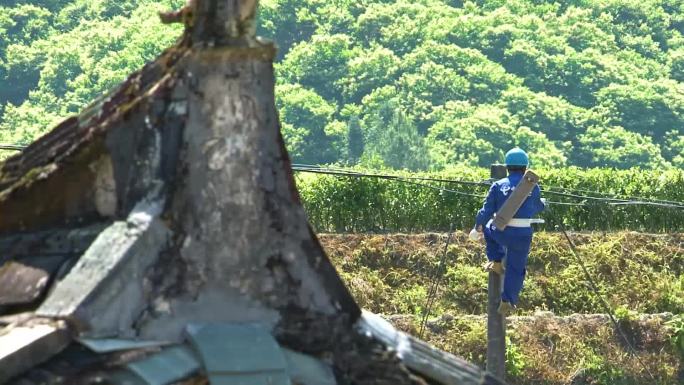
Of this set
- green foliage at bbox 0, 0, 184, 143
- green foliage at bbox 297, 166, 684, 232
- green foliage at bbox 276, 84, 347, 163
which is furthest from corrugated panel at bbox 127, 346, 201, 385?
green foliage at bbox 276, 84, 347, 163

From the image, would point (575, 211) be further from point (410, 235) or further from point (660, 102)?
point (660, 102)

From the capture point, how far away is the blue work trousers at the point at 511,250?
13969 millimetres

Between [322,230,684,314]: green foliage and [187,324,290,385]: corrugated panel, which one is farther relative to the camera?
[322,230,684,314]: green foliage

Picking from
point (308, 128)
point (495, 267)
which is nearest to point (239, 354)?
point (495, 267)

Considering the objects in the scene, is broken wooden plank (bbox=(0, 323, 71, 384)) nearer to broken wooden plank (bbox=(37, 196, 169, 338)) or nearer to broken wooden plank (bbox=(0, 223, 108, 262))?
broken wooden plank (bbox=(37, 196, 169, 338))

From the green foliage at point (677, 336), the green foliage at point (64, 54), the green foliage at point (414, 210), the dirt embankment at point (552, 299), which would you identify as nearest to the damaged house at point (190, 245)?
the dirt embankment at point (552, 299)

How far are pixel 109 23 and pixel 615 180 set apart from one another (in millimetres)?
45697

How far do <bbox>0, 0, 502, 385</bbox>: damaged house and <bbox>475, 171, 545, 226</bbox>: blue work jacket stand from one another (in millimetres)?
8577

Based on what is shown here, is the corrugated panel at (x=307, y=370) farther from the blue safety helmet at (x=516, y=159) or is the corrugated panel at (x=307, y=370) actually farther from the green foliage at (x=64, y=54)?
the green foliage at (x=64, y=54)

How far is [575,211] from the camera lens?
31.8 m

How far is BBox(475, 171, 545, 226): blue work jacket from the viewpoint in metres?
13.9

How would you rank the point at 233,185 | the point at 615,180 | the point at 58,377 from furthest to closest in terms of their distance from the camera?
1. the point at 615,180
2. the point at 233,185
3. the point at 58,377

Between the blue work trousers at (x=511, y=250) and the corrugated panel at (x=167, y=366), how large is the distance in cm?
900

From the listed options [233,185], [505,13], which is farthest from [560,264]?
[505,13]
